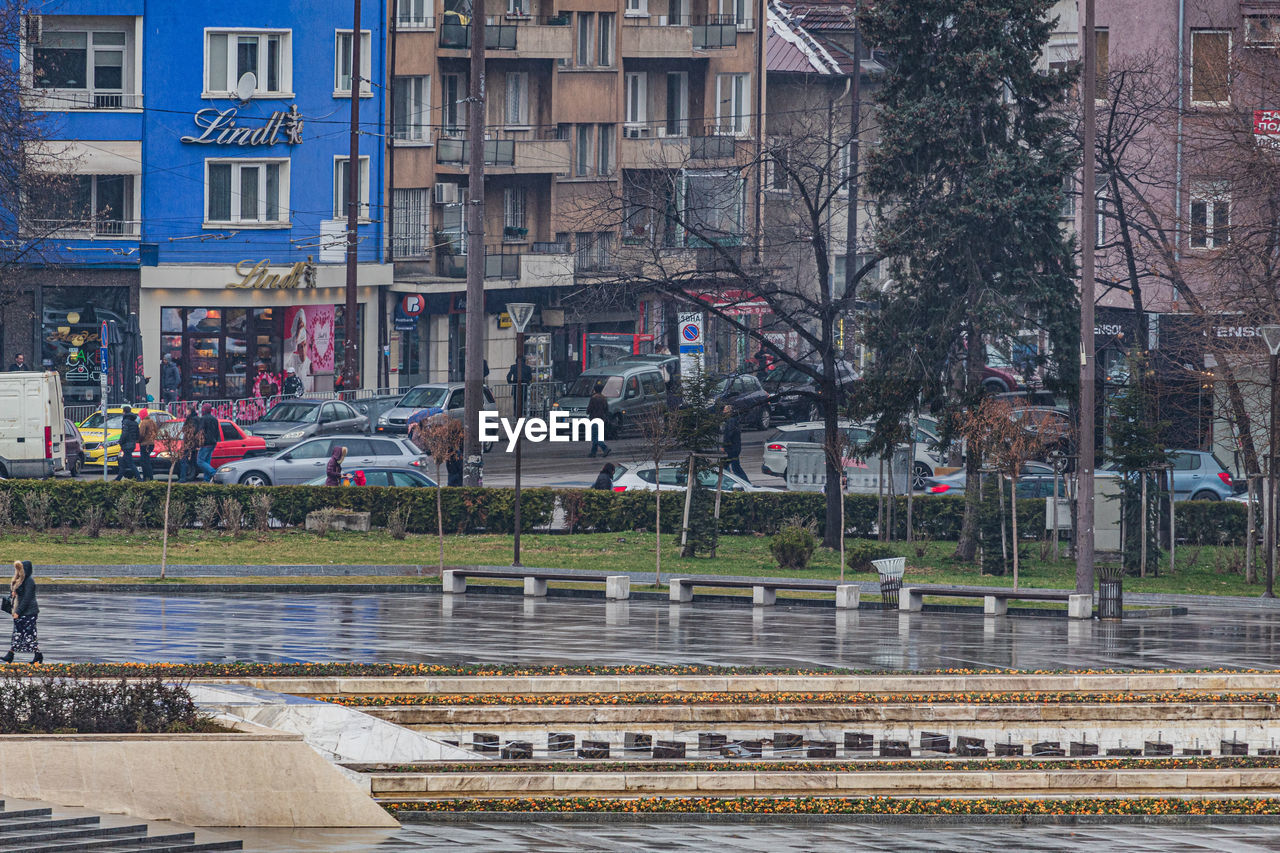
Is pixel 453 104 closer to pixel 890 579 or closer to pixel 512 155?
pixel 512 155

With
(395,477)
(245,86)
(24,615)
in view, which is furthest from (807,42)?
(24,615)

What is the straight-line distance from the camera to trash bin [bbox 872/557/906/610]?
2867cm

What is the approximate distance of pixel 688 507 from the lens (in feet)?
110

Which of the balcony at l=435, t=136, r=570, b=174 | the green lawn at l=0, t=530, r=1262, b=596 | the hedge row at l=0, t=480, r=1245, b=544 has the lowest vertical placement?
the green lawn at l=0, t=530, r=1262, b=596

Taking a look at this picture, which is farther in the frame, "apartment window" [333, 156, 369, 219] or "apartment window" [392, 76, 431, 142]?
"apartment window" [392, 76, 431, 142]

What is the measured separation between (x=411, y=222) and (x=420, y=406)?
12.7m

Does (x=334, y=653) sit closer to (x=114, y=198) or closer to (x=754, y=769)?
(x=754, y=769)

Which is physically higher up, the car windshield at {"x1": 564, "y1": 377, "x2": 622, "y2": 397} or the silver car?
the car windshield at {"x1": 564, "y1": 377, "x2": 622, "y2": 397}

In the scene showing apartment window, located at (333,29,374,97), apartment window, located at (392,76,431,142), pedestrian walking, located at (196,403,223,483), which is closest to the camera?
pedestrian walking, located at (196,403,223,483)

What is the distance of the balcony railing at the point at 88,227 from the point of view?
1972 inches

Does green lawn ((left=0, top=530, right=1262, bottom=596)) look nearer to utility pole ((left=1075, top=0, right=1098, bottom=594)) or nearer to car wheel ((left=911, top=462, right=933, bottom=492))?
utility pole ((left=1075, top=0, right=1098, bottom=594))

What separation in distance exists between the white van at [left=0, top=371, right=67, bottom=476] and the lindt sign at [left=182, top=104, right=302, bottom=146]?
15968mm

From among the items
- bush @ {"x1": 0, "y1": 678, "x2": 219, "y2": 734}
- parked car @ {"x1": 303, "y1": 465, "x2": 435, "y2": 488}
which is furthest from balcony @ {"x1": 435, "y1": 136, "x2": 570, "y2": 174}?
bush @ {"x1": 0, "y1": 678, "x2": 219, "y2": 734}

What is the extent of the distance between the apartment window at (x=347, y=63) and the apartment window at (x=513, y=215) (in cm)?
787
